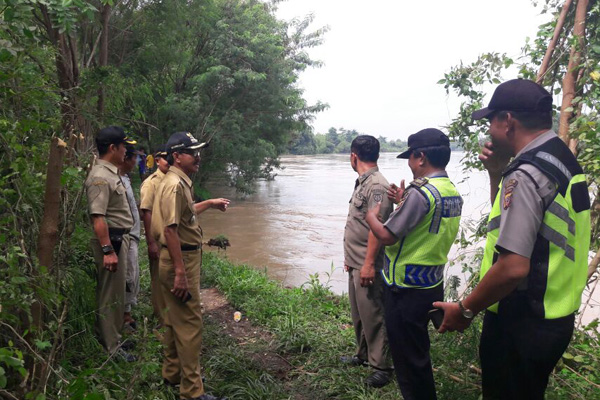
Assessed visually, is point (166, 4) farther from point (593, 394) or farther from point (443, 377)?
point (593, 394)

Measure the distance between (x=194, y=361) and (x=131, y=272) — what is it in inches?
65.2

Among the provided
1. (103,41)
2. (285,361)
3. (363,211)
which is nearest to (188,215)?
(363,211)

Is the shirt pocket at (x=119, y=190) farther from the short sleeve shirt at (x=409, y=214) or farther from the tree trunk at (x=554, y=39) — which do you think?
the tree trunk at (x=554, y=39)

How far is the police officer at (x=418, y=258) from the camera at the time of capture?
2.47 m

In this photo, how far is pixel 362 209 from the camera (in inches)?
133

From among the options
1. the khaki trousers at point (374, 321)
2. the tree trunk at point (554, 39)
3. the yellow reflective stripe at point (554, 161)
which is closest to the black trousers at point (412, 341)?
the khaki trousers at point (374, 321)

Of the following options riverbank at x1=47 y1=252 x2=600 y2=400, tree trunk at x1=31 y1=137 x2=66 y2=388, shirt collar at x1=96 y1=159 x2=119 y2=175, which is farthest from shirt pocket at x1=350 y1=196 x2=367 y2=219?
tree trunk at x1=31 y1=137 x2=66 y2=388

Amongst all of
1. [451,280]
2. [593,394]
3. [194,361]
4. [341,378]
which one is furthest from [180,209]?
[593,394]

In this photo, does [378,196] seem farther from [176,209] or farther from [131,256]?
[131,256]

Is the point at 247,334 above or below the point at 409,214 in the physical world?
below

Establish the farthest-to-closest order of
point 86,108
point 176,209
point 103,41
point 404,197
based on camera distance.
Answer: point 103,41 < point 86,108 < point 176,209 < point 404,197

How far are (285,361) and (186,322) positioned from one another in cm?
120

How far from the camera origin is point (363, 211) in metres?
3.37

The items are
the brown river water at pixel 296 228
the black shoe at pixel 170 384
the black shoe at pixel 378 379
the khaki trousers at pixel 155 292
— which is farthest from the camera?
the brown river water at pixel 296 228
